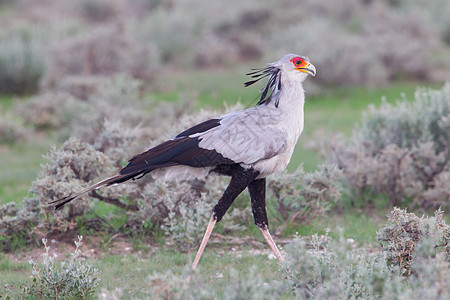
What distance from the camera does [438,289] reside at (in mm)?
3365

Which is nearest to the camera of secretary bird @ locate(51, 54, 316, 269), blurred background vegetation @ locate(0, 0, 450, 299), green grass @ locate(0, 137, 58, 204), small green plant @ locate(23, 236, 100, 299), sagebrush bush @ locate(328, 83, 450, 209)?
small green plant @ locate(23, 236, 100, 299)

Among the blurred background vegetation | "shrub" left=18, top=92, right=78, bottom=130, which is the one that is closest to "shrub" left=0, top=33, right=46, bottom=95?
the blurred background vegetation

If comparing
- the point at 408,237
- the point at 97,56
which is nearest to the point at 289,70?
the point at 408,237

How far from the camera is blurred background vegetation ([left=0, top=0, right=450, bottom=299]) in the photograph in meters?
6.03

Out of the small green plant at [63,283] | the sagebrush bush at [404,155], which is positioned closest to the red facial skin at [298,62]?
the small green plant at [63,283]

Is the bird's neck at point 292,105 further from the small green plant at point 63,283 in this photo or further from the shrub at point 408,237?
the small green plant at point 63,283

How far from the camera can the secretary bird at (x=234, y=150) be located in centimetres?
478

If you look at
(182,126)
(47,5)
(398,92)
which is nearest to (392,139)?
(182,126)

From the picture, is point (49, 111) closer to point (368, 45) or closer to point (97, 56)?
point (97, 56)

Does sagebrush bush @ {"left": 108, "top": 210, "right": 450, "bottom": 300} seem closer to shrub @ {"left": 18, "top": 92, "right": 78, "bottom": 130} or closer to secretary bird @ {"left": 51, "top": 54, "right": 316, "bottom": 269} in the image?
secretary bird @ {"left": 51, "top": 54, "right": 316, "bottom": 269}

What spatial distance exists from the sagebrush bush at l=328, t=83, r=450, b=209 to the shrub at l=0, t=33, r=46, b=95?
8.07m

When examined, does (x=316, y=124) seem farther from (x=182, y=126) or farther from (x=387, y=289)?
(x=387, y=289)

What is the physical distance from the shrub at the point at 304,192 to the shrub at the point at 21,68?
28.0ft

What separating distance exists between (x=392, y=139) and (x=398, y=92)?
5714 millimetres
